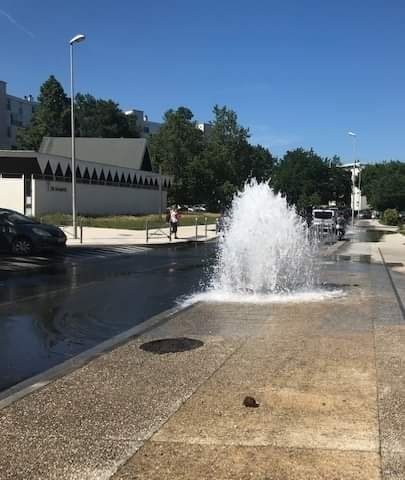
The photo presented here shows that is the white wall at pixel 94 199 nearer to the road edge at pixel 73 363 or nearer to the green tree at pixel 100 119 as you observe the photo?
the road edge at pixel 73 363

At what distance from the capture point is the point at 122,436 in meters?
4.39

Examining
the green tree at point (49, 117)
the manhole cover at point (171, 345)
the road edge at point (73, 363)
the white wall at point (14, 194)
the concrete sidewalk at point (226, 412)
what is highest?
the green tree at point (49, 117)

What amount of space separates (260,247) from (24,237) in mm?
10662

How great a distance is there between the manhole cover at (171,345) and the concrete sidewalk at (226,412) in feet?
0.22

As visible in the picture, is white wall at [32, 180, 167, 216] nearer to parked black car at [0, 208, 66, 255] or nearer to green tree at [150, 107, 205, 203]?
green tree at [150, 107, 205, 203]

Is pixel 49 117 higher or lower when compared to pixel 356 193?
higher

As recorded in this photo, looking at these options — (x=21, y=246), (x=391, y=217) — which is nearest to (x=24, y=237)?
(x=21, y=246)

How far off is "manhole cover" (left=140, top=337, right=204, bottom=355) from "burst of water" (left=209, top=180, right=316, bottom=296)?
12.7 ft

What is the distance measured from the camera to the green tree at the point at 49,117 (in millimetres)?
93875

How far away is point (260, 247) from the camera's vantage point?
11.6 metres

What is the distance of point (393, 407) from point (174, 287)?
834cm

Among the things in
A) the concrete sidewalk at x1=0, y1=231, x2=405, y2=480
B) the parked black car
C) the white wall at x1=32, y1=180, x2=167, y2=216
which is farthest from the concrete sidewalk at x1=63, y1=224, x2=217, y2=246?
the concrete sidewalk at x1=0, y1=231, x2=405, y2=480

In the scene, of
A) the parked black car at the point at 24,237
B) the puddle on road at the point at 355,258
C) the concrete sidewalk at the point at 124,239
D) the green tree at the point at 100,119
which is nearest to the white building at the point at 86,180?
the concrete sidewalk at the point at 124,239

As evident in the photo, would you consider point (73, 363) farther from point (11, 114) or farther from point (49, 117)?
point (11, 114)
